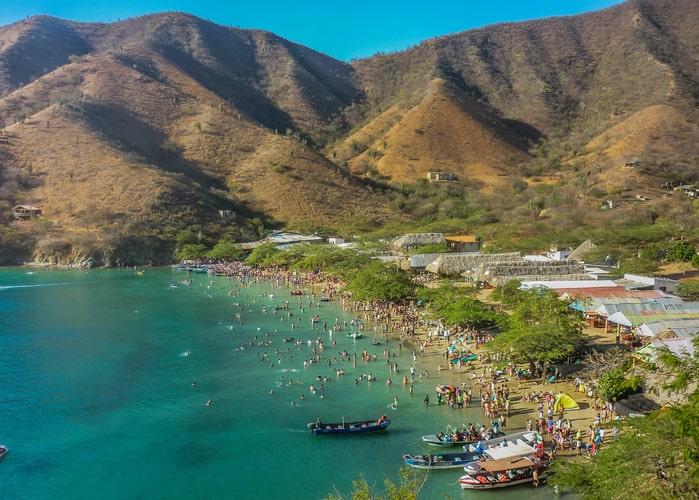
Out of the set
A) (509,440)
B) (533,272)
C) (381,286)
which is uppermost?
(533,272)

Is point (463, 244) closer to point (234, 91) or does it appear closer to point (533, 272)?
point (533, 272)

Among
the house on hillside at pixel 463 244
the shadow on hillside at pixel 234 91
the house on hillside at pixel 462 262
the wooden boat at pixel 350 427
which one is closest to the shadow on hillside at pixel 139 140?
the shadow on hillside at pixel 234 91

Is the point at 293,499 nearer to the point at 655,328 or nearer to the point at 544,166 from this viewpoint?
the point at 655,328

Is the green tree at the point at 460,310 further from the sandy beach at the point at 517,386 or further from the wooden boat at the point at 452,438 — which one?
the wooden boat at the point at 452,438

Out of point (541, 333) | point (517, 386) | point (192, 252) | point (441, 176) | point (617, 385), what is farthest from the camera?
point (441, 176)

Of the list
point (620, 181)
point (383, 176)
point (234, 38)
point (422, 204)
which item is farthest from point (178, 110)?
point (620, 181)

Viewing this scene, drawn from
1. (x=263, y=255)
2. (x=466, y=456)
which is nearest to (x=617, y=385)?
(x=466, y=456)
